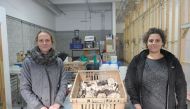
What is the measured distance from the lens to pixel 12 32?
500cm

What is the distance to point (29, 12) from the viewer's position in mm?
6453

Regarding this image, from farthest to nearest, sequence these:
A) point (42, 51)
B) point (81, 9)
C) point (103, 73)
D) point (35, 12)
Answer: point (81, 9), point (35, 12), point (103, 73), point (42, 51)

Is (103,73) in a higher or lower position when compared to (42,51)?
lower

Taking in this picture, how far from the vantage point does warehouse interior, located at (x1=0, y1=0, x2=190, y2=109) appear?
3.57 meters

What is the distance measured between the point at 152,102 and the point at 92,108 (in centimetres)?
62

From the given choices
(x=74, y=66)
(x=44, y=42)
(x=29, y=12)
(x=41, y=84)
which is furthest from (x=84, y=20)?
(x=41, y=84)

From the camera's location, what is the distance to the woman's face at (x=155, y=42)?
1675mm

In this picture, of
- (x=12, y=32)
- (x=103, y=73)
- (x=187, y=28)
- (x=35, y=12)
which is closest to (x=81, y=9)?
(x=35, y=12)

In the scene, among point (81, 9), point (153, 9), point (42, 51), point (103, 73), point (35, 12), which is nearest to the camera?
point (42, 51)

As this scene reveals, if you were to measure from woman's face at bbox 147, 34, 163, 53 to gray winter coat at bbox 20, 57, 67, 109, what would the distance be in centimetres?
87

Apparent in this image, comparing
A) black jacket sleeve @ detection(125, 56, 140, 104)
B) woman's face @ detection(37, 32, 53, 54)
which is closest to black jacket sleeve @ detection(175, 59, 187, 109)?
black jacket sleeve @ detection(125, 56, 140, 104)

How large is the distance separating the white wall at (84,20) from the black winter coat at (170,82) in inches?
328

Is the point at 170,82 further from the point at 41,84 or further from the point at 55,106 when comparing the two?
the point at 41,84

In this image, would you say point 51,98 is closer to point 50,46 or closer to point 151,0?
point 50,46
